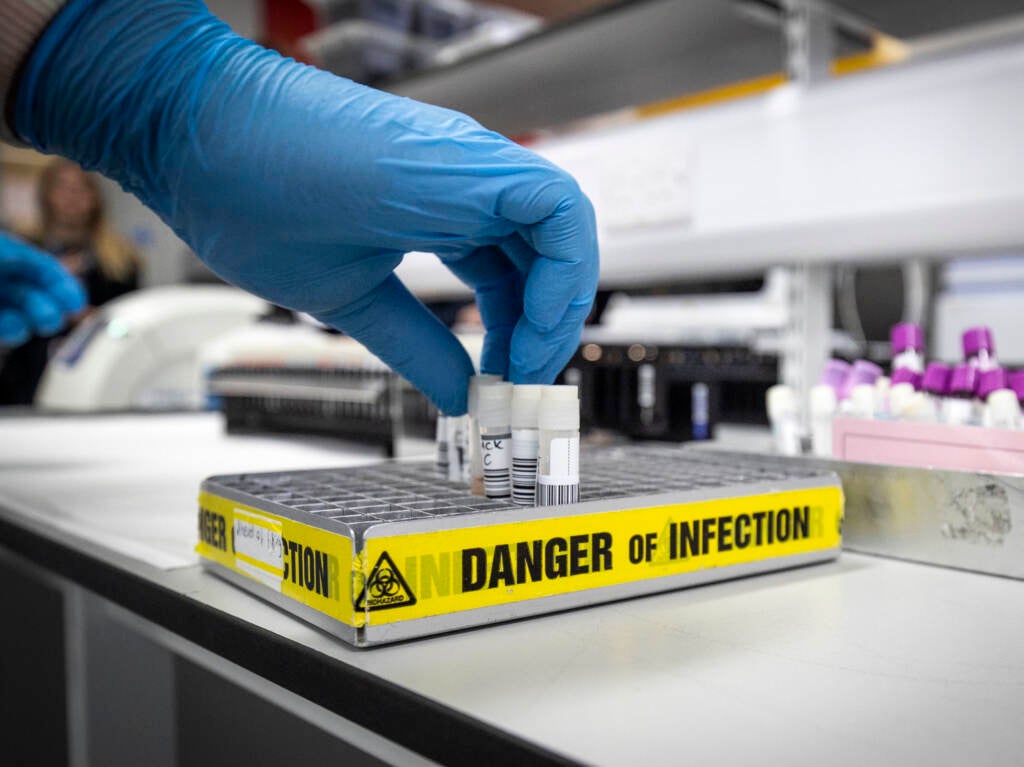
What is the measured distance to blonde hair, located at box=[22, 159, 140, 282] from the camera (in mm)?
4148

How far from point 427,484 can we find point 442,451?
9 cm

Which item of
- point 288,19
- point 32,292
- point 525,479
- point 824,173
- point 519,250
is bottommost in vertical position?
point 525,479

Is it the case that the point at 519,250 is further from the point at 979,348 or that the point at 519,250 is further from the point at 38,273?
the point at 38,273

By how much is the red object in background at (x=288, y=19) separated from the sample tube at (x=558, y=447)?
16.1 feet

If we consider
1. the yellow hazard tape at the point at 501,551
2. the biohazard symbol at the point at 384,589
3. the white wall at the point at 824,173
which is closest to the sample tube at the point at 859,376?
the yellow hazard tape at the point at 501,551

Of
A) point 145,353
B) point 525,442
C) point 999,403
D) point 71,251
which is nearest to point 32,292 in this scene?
point 145,353

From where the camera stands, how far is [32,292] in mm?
2217

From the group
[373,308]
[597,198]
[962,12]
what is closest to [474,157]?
[373,308]

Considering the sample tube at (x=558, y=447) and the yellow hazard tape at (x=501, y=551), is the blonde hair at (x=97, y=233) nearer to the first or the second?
the yellow hazard tape at (x=501, y=551)

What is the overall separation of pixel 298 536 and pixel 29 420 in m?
2.33

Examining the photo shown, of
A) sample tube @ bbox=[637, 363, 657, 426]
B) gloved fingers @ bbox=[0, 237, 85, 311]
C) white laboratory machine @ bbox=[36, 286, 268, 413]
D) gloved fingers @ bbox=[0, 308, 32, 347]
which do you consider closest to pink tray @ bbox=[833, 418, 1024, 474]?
sample tube @ bbox=[637, 363, 657, 426]

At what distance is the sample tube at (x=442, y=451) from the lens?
0.87m

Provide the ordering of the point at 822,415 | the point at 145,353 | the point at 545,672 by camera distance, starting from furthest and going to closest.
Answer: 1. the point at 145,353
2. the point at 822,415
3. the point at 545,672

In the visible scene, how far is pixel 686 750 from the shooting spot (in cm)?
44
